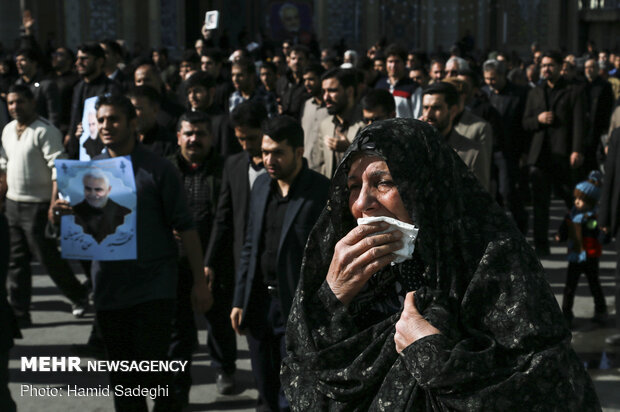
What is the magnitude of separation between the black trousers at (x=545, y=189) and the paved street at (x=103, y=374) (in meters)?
Result: 1.01

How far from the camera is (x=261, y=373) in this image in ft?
15.0

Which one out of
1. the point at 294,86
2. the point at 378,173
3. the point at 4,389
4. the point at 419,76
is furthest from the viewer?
the point at 294,86

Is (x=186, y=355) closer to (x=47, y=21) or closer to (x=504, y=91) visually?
(x=504, y=91)

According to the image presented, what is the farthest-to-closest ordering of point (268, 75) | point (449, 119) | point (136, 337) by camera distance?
point (268, 75)
point (449, 119)
point (136, 337)

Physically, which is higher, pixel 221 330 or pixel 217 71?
pixel 217 71

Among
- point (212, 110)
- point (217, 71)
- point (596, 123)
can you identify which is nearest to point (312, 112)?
point (212, 110)

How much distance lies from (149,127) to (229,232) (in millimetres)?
1202

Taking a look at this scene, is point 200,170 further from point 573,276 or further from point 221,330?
point 573,276

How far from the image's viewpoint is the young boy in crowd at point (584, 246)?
6.55 metres

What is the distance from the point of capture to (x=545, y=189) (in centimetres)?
905

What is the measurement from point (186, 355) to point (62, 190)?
1335 mm

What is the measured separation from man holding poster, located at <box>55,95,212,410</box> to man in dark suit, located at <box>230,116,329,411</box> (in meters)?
0.28

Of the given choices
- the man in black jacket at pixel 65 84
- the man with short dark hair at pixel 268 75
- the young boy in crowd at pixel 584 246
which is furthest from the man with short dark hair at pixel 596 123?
the man in black jacket at pixel 65 84

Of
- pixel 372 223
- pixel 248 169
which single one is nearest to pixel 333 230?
pixel 372 223
